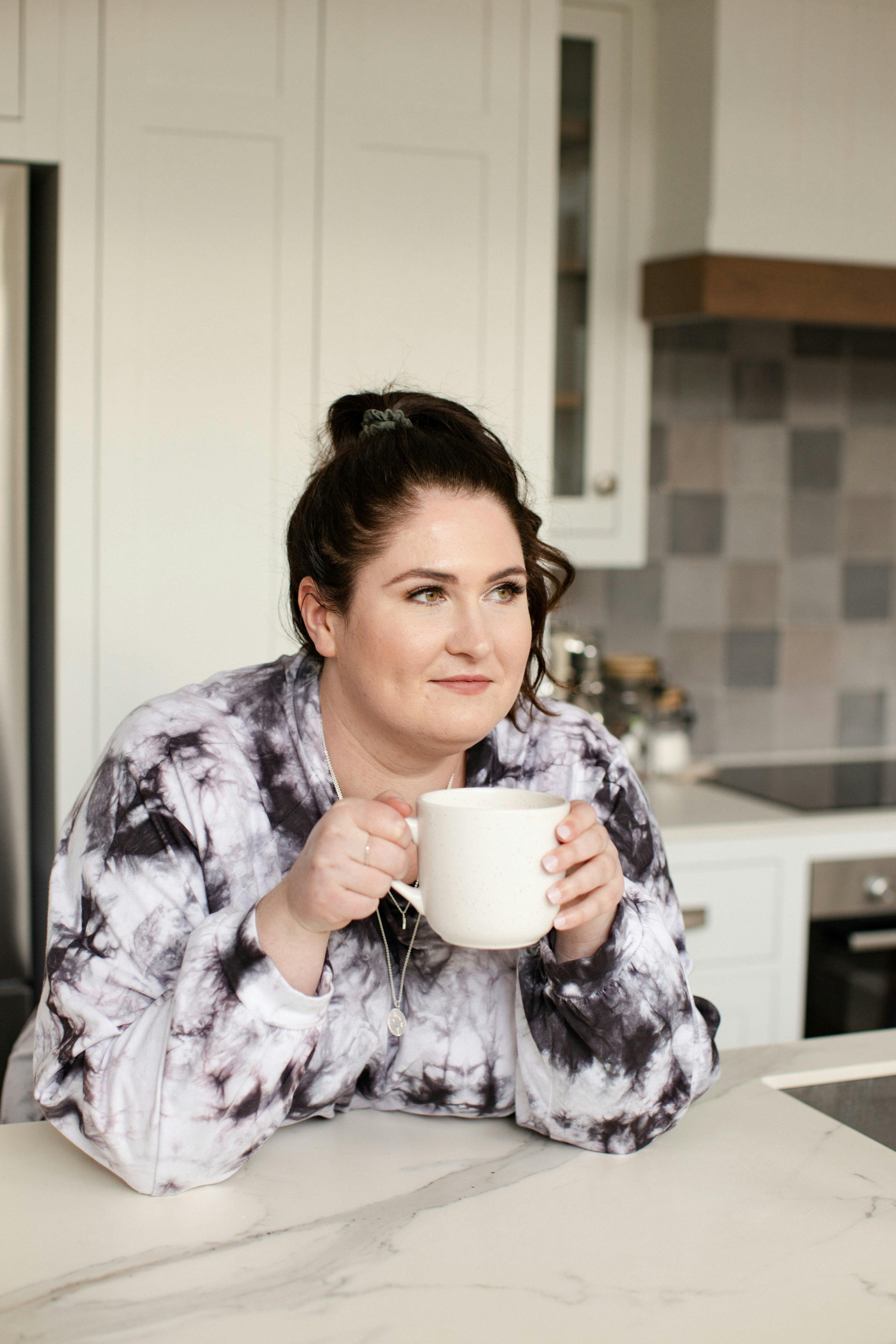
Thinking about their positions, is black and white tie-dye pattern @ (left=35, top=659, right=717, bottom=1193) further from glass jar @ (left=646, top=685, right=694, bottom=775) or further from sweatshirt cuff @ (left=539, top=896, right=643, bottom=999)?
glass jar @ (left=646, top=685, right=694, bottom=775)

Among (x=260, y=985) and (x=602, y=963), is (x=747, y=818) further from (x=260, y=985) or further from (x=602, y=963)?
(x=260, y=985)

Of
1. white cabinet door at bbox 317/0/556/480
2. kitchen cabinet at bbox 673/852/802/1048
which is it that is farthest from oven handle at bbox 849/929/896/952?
white cabinet door at bbox 317/0/556/480

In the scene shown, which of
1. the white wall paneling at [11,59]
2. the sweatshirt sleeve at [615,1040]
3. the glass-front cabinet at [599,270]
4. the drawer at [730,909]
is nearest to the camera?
the sweatshirt sleeve at [615,1040]

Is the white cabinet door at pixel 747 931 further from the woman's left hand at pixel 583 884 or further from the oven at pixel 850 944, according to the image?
the woman's left hand at pixel 583 884

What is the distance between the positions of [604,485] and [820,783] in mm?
722

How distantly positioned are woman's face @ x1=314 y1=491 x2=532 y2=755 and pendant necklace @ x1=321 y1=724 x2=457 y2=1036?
11 cm

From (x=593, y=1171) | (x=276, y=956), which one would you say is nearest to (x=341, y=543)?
(x=276, y=956)

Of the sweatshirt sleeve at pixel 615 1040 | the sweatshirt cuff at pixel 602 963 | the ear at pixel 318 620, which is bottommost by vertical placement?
the sweatshirt sleeve at pixel 615 1040

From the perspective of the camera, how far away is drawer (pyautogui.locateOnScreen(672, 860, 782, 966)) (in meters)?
2.27

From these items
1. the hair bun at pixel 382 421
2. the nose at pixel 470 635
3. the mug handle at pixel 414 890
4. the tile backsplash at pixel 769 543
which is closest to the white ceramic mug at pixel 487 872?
the mug handle at pixel 414 890

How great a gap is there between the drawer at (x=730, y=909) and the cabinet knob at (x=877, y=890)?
17 centimetres

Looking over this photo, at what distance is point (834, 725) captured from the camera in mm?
3135

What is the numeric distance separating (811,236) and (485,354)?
780 millimetres

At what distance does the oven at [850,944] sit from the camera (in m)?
2.37
